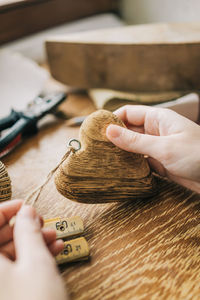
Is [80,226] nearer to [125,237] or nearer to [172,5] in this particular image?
[125,237]

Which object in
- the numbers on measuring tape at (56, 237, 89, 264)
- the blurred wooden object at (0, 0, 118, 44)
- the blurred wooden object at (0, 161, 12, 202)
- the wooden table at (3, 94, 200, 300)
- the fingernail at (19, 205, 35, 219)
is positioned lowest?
the wooden table at (3, 94, 200, 300)

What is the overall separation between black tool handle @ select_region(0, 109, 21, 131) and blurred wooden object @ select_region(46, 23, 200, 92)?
1.13 feet

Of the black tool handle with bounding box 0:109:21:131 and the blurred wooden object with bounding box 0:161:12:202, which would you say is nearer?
the blurred wooden object with bounding box 0:161:12:202

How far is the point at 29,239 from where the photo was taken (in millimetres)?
383

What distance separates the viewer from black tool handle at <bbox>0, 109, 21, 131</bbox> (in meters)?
0.79

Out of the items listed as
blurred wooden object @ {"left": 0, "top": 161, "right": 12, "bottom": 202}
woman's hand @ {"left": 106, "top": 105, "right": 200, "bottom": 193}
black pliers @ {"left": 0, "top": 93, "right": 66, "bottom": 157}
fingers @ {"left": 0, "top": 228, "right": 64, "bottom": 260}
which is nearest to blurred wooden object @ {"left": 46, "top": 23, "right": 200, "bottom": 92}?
black pliers @ {"left": 0, "top": 93, "right": 66, "bottom": 157}

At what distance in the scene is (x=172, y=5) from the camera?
1.32 meters

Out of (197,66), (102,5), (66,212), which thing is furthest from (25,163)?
(102,5)

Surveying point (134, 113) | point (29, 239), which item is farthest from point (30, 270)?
point (134, 113)

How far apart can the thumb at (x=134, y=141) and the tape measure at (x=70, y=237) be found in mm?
175

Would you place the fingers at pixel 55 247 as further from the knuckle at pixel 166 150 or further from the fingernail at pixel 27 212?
the knuckle at pixel 166 150

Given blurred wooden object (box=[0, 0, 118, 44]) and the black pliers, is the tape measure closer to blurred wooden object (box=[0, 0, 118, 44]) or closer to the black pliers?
the black pliers

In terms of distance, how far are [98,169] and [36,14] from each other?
1.13 metres

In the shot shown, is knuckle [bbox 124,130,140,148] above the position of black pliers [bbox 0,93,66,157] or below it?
above
